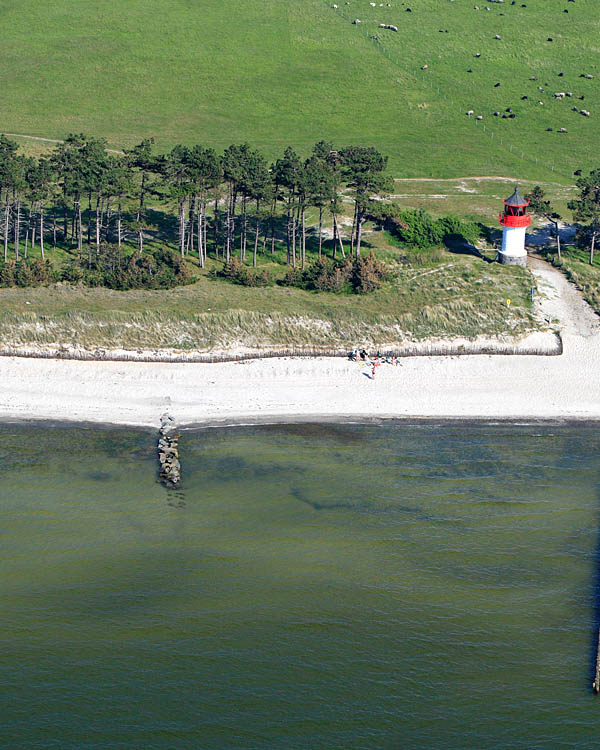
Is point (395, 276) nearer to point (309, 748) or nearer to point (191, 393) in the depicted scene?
point (191, 393)

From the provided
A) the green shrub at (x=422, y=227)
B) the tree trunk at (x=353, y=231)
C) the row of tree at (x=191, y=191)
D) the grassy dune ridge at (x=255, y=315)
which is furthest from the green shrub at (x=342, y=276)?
the green shrub at (x=422, y=227)

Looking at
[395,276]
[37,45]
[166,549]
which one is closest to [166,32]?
[37,45]

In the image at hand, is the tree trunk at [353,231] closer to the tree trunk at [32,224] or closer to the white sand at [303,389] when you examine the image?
the white sand at [303,389]

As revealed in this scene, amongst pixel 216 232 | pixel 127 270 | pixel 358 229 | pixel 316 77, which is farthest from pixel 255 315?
pixel 316 77

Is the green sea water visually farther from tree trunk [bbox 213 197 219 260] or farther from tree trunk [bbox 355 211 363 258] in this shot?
tree trunk [bbox 213 197 219 260]

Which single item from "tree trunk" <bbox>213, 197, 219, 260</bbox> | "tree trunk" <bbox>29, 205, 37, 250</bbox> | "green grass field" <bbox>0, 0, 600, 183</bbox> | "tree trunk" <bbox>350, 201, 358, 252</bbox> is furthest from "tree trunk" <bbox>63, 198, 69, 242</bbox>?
"green grass field" <bbox>0, 0, 600, 183</bbox>

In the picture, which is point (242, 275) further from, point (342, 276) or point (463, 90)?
point (463, 90)
